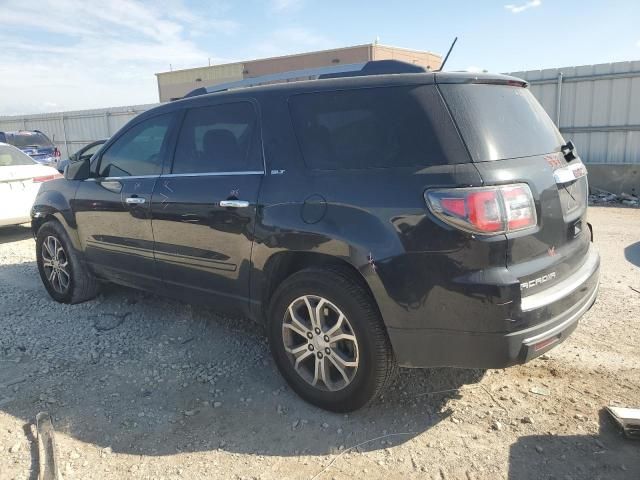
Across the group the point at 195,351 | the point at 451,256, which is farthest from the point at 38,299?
the point at 451,256

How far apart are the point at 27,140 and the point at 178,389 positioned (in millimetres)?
13602

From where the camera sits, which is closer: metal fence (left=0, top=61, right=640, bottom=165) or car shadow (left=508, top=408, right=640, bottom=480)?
car shadow (left=508, top=408, right=640, bottom=480)

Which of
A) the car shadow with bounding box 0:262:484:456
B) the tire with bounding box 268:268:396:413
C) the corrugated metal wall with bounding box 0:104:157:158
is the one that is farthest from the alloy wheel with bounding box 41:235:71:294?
the corrugated metal wall with bounding box 0:104:157:158

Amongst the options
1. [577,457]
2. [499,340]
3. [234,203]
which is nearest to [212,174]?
[234,203]

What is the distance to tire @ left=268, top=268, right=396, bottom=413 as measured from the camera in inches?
111

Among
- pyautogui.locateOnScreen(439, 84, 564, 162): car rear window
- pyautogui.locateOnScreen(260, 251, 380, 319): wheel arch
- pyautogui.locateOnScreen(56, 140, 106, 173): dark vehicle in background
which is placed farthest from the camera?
pyautogui.locateOnScreen(56, 140, 106, 173): dark vehicle in background

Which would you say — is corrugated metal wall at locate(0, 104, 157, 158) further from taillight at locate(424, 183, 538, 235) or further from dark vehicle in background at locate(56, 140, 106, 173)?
taillight at locate(424, 183, 538, 235)

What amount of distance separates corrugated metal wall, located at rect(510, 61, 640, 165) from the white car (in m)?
10.7

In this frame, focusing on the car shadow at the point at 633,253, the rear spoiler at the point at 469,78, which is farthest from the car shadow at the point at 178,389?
the car shadow at the point at 633,253

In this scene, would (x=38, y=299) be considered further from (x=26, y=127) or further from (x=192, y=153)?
(x=26, y=127)

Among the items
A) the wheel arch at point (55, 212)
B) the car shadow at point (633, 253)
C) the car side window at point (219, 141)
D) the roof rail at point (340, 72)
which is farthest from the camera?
the car shadow at point (633, 253)

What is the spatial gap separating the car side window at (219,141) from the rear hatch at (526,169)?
1269 millimetres

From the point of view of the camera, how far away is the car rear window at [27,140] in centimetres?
1401

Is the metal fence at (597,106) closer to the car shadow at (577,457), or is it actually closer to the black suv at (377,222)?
the black suv at (377,222)
